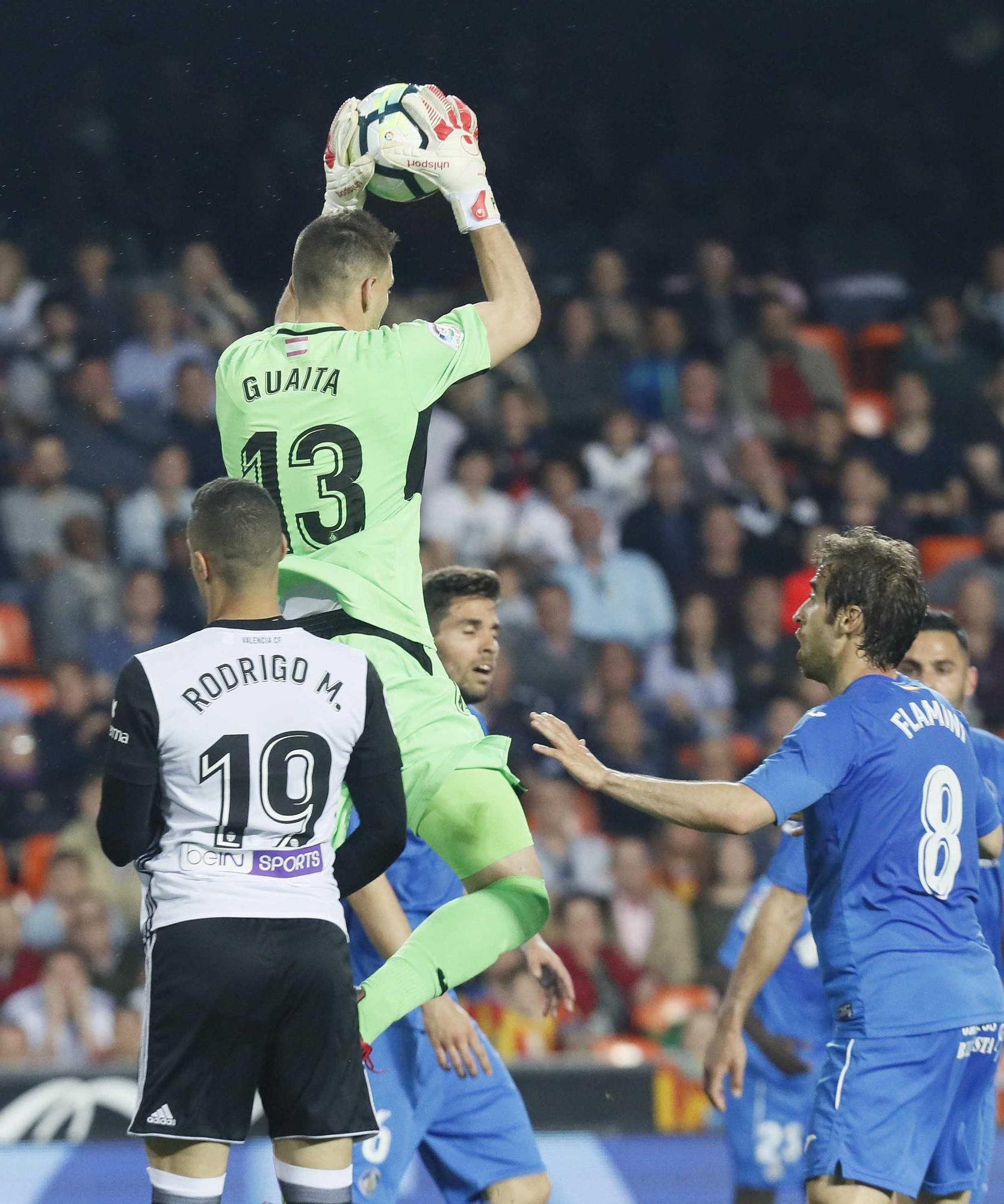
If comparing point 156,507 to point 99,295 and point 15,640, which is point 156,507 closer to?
point 15,640

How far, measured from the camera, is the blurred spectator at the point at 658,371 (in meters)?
11.4

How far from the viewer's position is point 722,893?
29.3ft

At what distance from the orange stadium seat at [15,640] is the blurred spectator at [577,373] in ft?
11.4

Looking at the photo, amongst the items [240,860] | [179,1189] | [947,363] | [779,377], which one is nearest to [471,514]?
[779,377]

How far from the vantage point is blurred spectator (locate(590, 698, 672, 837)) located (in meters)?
9.54

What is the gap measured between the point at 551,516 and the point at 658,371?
177 centimetres

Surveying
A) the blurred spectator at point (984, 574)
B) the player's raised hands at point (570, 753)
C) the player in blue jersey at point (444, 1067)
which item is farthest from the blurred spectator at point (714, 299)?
the player's raised hands at point (570, 753)

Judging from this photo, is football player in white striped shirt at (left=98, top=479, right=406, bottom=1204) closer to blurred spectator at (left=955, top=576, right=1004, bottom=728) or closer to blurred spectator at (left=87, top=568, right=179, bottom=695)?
blurred spectator at (left=87, top=568, right=179, bottom=695)

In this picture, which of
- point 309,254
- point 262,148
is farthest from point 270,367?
point 262,148

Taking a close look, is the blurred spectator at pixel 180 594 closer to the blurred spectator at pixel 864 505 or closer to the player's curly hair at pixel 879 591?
the blurred spectator at pixel 864 505

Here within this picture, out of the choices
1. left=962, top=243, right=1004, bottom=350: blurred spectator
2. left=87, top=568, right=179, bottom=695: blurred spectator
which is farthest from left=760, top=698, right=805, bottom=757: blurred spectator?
left=962, top=243, right=1004, bottom=350: blurred spectator

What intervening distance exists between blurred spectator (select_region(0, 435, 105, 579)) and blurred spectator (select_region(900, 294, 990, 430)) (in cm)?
556

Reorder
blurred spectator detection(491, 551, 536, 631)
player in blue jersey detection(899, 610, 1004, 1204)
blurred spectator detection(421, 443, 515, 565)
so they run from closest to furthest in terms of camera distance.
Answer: player in blue jersey detection(899, 610, 1004, 1204) → blurred spectator detection(491, 551, 536, 631) → blurred spectator detection(421, 443, 515, 565)

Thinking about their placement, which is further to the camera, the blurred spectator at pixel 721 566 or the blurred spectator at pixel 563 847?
the blurred spectator at pixel 721 566
